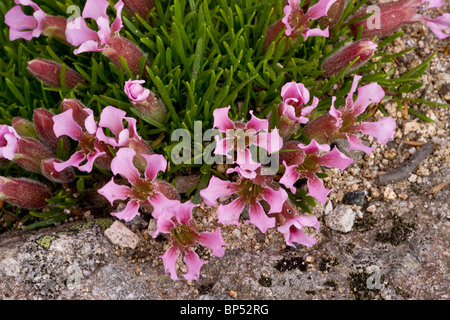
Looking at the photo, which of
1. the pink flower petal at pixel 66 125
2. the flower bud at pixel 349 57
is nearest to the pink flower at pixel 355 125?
the flower bud at pixel 349 57

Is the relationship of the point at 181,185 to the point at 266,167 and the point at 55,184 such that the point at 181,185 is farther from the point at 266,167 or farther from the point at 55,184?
the point at 55,184

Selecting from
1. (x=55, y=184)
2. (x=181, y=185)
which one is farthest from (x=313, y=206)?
(x=55, y=184)

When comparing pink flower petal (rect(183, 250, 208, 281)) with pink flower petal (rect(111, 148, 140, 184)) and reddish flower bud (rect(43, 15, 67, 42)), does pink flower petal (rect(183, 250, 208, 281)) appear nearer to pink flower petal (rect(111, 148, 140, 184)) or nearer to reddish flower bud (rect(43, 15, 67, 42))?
pink flower petal (rect(111, 148, 140, 184))

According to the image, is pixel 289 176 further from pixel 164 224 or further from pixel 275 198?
pixel 164 224

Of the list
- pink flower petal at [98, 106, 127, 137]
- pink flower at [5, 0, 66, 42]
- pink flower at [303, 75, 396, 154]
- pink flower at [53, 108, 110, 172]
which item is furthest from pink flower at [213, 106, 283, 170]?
pink flower at [5, 0, 66, 42]

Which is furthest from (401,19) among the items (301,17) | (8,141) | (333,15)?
(8,141)

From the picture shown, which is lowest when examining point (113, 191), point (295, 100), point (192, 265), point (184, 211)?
point (192, 265)
